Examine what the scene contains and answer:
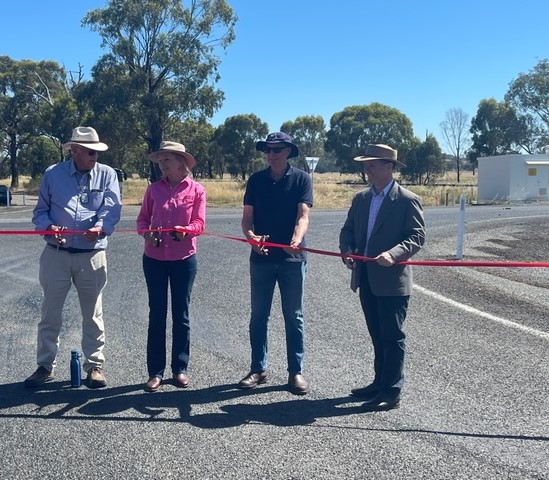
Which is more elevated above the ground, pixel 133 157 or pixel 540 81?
pixel 540 81

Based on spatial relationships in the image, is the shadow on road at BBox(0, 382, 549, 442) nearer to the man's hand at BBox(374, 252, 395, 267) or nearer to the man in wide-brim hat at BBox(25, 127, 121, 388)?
the man in wide-brim hat at BBox(25, 127, 121, 388)

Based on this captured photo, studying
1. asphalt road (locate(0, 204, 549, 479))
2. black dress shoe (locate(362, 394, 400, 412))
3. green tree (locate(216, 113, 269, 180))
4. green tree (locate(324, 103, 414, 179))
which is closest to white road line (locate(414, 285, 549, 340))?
asphalt road (locate(0, 204, 549, 479))

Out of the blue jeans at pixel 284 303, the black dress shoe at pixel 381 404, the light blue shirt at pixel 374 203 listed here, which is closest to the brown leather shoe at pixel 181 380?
the blue jeans at pixel 284 303

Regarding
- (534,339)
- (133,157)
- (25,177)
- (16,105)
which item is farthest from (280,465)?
(25,177)

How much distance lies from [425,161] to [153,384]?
73.1m

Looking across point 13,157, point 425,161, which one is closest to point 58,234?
point 13,157

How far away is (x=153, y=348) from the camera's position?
5.88 meters

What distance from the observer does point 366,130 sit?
3206 inches

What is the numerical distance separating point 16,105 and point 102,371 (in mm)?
62330

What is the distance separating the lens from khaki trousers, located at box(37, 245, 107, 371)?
585 cm

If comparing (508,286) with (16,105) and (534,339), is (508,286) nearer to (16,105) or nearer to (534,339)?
(534,339)

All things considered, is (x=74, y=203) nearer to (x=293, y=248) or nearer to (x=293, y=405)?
(x=293, y=248)

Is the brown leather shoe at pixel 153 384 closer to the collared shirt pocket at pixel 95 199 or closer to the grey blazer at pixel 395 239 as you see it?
the collared shirt pocket at pixel 95 199

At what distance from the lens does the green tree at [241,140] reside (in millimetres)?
80188
